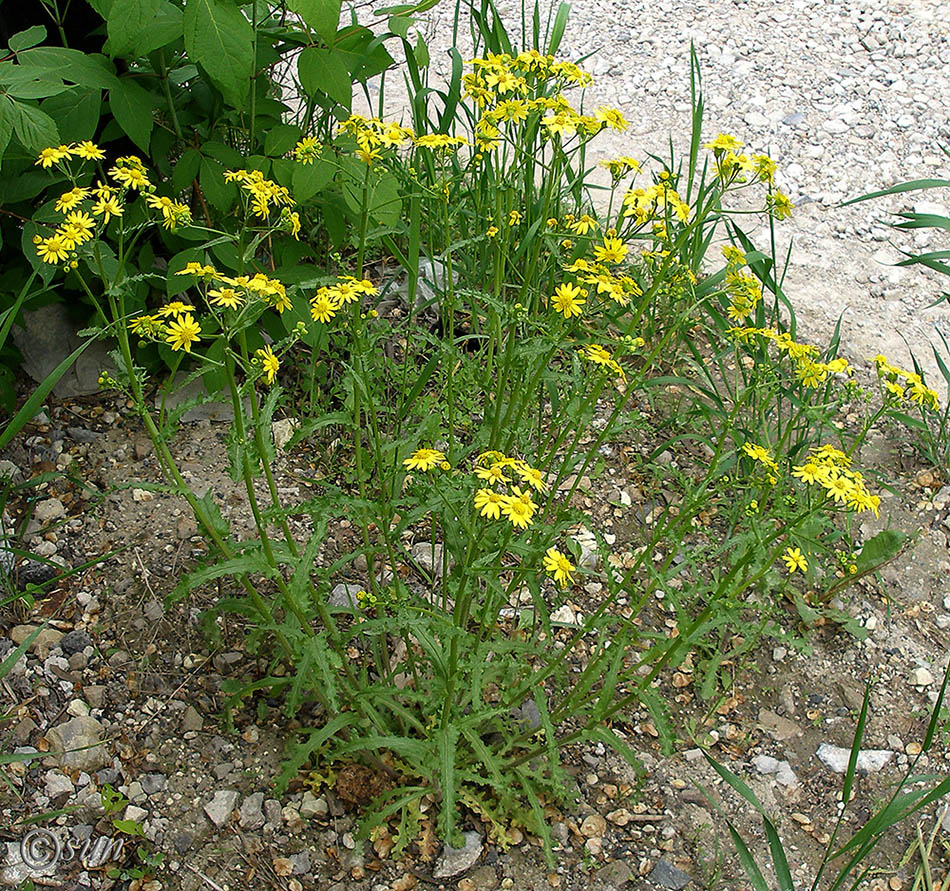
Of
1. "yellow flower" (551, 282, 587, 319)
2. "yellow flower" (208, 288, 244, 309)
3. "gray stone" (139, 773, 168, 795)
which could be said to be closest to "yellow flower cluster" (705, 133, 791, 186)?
"yellow flower" (551, 282, 587, 319)

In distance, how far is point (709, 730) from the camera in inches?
101

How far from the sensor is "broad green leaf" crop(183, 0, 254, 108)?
223 centimetres

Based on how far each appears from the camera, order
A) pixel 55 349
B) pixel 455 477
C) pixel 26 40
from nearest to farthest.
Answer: pixel 455 477 < pixel 26 40 < pixel 55 349

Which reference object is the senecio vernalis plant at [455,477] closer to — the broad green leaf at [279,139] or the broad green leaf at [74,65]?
the broad green leaf at [279,139]

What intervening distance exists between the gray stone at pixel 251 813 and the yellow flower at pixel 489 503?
105 cm

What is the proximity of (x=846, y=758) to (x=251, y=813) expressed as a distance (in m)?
1.50

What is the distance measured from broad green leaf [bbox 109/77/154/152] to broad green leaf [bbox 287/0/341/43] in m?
0.55

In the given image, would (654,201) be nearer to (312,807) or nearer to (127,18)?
(127,18)

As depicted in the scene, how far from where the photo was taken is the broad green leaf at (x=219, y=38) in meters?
2.23

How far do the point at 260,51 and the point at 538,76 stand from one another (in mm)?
978

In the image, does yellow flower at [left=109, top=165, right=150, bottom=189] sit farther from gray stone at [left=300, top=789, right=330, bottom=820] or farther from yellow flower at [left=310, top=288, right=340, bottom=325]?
gray stone at [left=300, top=789, right=330, bottom=820]

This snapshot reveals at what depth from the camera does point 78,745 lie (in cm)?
227

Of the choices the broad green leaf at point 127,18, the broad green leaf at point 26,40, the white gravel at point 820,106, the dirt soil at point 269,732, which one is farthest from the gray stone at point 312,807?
the white gravel at point 820,106

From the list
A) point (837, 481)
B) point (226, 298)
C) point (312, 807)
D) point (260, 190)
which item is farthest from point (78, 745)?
point (837, 481)
